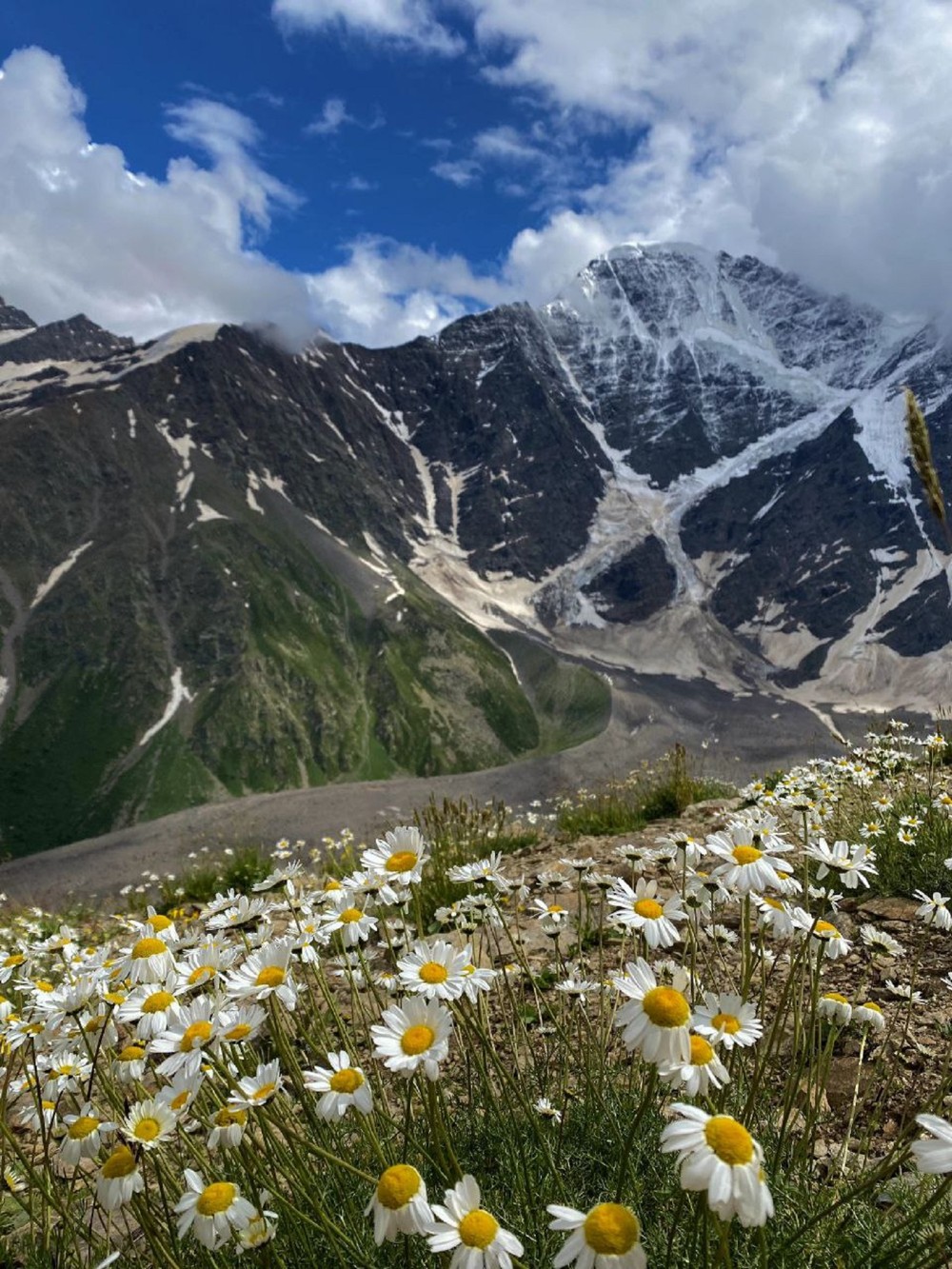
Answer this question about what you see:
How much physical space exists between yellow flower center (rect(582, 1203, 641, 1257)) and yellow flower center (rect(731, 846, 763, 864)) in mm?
1371

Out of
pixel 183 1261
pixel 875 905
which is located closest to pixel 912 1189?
pixel 183 1261

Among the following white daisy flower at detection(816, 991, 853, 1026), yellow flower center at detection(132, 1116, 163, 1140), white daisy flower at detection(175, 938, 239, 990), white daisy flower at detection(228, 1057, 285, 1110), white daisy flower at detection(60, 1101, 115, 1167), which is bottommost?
white daisy flower at detection(816, 991, 853, 1026)

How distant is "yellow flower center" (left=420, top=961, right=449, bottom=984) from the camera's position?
2.37 meters

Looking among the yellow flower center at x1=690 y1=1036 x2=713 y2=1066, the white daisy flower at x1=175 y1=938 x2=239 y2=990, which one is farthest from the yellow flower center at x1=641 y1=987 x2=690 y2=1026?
the white daisy flower at x1=175 y1=938 x2=239 y2=990

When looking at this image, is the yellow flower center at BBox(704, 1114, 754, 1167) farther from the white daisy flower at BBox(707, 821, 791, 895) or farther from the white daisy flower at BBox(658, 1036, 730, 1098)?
the white daisy flower at BBox(707, 821, 791, 895)

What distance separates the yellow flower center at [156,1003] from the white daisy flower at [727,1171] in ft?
6.61

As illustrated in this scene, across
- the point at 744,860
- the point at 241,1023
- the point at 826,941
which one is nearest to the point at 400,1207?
the point at 241,1023

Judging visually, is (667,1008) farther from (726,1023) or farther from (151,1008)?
(151,1008)

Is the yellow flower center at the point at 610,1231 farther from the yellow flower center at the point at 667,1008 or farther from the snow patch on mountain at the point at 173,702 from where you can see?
the snow patch on mountain at the point at 173,702

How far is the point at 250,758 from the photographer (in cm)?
15412

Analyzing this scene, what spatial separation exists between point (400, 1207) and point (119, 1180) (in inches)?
40.4

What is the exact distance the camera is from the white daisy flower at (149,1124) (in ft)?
7.38

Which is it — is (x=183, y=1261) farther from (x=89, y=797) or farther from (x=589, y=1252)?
(x=89, y=797)

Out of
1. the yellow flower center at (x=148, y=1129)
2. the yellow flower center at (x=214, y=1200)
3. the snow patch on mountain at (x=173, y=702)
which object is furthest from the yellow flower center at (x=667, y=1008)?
the snow patch on mountain at (x=173, y=702)
